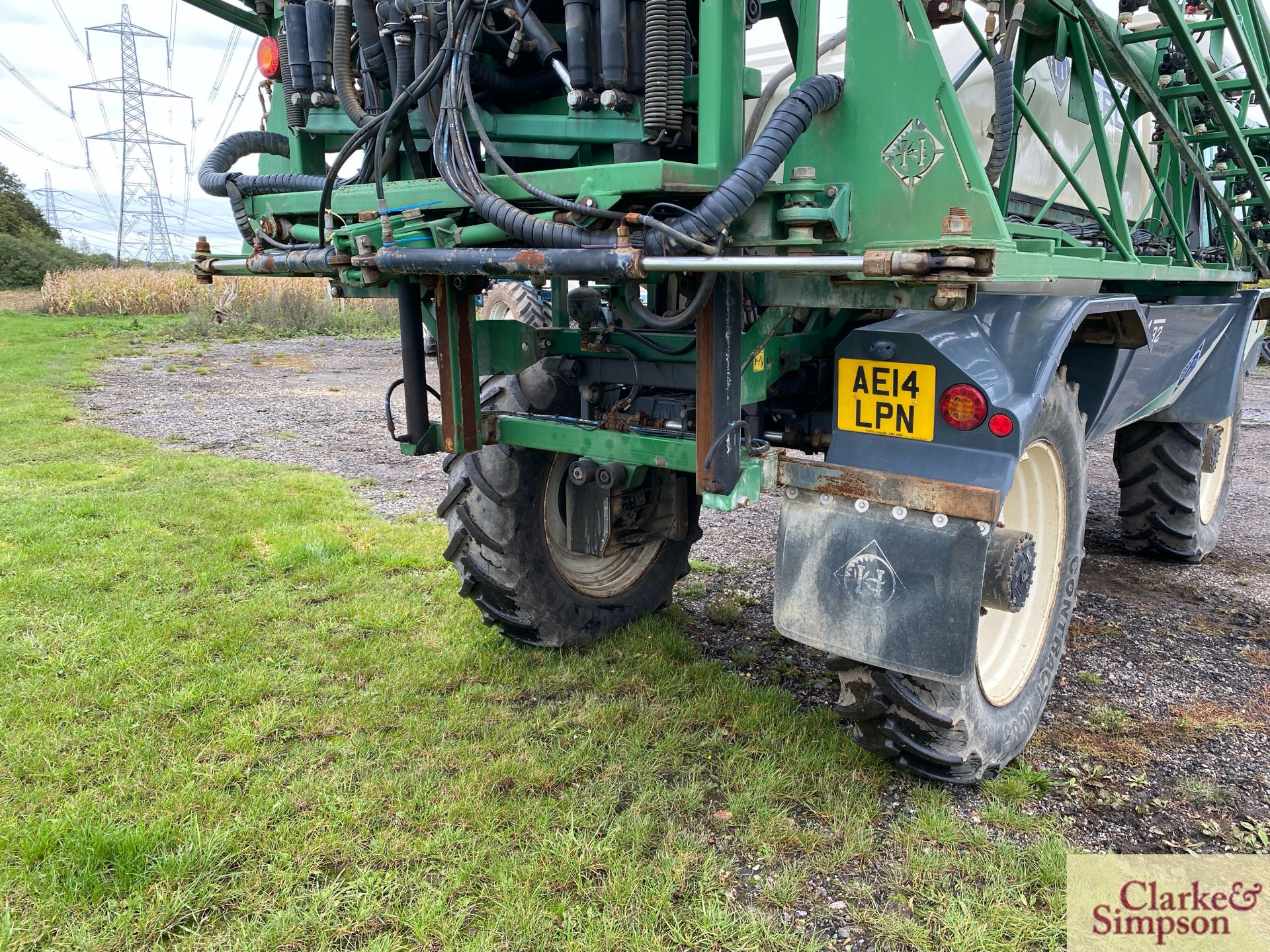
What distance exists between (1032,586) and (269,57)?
3.07m

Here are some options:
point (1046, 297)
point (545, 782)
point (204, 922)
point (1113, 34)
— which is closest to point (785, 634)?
point (545, 782)

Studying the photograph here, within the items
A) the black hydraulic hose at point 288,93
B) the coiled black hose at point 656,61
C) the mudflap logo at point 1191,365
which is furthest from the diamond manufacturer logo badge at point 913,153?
the mudflap logo at point 1191,365

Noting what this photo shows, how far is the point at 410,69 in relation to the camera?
98.9 inches

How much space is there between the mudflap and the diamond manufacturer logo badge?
2.68ft

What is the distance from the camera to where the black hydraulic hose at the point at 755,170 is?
199 centimetres

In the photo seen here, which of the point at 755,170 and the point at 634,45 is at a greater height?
the point at 634,45

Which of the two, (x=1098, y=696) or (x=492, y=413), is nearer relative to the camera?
(x=492, y=413)

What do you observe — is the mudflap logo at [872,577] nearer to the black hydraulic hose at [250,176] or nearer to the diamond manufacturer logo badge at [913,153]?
the diamond manufacturer logo badge at [913,153]

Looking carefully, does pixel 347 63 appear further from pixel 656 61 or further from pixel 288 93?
pixel 656 61

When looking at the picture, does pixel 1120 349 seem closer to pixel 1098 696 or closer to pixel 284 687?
pixel 1098 696

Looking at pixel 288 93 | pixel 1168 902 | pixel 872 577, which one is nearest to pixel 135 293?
pixel 288 93

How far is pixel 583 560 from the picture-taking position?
3.64 meters

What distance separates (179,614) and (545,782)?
2.11 meters

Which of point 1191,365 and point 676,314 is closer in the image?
point 676,314
